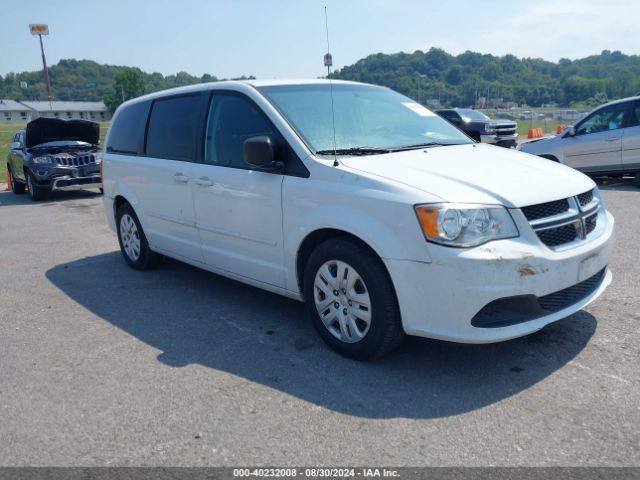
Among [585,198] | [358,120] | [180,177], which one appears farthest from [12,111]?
[585,198]

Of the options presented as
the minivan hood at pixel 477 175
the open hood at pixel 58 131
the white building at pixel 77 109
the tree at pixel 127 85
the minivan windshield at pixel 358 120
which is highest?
the tree at pixel 127 85

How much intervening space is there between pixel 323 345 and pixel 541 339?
4.86 ft

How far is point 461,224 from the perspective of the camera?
328cm

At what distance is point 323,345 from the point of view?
13.5ft

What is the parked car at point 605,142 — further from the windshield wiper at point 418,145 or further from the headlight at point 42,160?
the headlight at point 42,160

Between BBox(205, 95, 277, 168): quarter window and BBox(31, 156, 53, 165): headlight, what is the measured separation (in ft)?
30.0

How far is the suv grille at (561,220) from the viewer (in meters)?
3.43

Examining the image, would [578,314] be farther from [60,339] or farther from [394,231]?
[60,339]

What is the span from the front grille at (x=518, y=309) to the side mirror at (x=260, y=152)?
1.72 meters

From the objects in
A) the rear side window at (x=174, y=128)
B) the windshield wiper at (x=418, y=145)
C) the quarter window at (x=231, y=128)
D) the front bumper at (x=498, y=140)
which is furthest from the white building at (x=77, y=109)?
the windshield wiper at (x=418, y=145)

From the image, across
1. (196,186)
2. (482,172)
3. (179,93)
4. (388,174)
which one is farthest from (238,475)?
(179,93)

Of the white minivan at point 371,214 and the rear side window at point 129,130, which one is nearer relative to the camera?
the white minivan at point 371,214

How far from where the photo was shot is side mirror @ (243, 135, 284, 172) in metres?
3.99

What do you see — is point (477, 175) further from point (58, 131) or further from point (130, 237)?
point (58, 131)
